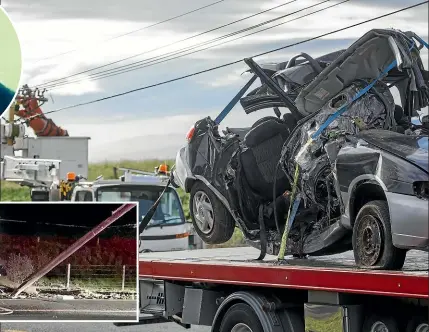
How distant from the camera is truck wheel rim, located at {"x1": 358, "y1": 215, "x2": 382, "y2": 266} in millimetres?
6602

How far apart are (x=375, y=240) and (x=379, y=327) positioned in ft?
1.90

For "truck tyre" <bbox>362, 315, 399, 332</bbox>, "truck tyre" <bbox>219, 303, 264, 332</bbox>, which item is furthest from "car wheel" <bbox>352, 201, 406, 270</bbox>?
"truck tyre" <bbox>219, 303, 264, 332</bbox>

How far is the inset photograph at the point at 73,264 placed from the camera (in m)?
7.59

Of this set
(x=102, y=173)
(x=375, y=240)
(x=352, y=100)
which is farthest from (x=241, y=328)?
(x=102, y=173)

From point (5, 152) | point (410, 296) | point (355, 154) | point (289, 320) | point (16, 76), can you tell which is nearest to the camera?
point (410, 296)

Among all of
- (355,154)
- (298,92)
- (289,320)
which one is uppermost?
(298,92)

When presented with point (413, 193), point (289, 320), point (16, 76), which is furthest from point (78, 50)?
point (413, 193)

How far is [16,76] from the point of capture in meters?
9.34

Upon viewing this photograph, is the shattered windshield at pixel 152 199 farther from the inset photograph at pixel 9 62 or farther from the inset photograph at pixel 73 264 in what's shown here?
the inset photograph at pixel 73 264

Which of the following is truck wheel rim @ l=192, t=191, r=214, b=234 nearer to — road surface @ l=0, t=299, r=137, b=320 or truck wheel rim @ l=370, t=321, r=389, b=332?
road surface @ l=0, t=299, r=137, b=320

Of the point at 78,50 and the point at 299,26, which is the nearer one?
the point at 299,26

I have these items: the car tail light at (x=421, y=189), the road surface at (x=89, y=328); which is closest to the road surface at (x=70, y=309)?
the car tail light at (x=421, y=189)

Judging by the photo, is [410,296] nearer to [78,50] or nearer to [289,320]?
[289,320]

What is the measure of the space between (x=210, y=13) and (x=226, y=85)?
648mm
